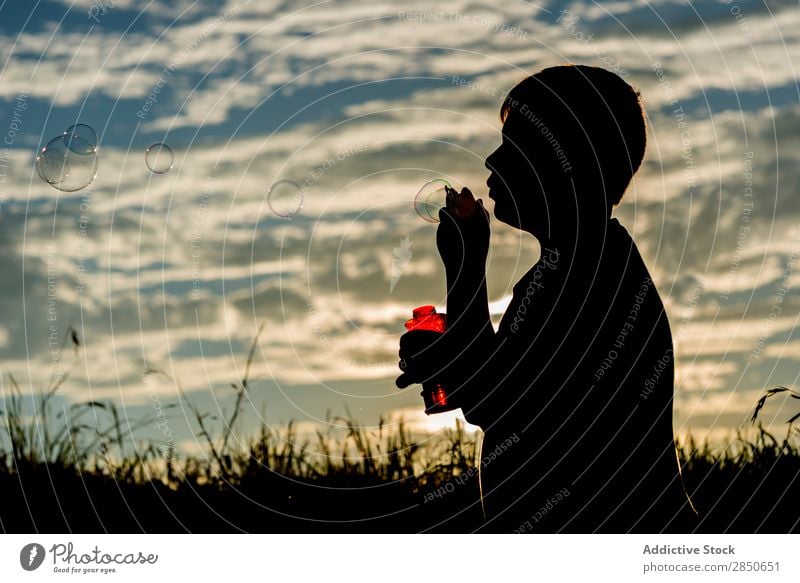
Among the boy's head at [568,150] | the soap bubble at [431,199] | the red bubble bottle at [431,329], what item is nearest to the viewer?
the boy's head at [568,150]

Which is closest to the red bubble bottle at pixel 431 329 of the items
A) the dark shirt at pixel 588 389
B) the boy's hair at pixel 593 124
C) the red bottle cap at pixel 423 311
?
the red bottle cap at pixel 423 311

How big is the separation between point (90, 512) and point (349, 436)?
218 centimetres

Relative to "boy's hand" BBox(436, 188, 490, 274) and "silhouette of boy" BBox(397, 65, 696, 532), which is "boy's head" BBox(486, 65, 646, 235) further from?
"boy's hand" BBox(436, 188, 490, 274)

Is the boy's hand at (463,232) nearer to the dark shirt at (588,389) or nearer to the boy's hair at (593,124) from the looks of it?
the dark shirt at (588,389)

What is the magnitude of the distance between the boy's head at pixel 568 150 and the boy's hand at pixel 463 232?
0.20m

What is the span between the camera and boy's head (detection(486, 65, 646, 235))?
22.0ft

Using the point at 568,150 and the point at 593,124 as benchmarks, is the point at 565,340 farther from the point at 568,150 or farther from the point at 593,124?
the point at 593,124

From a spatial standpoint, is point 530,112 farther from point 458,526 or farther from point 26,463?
point 26,463

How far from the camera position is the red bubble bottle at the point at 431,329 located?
6844 mm

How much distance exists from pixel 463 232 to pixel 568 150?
3.09 ft

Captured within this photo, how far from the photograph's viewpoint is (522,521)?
680 centimetres

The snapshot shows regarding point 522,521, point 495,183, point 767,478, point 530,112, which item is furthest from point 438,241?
point 767,478

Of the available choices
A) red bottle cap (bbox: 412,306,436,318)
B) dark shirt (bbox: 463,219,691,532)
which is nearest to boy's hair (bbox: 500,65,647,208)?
dark shirt (bbox: 463,219,691,532)
